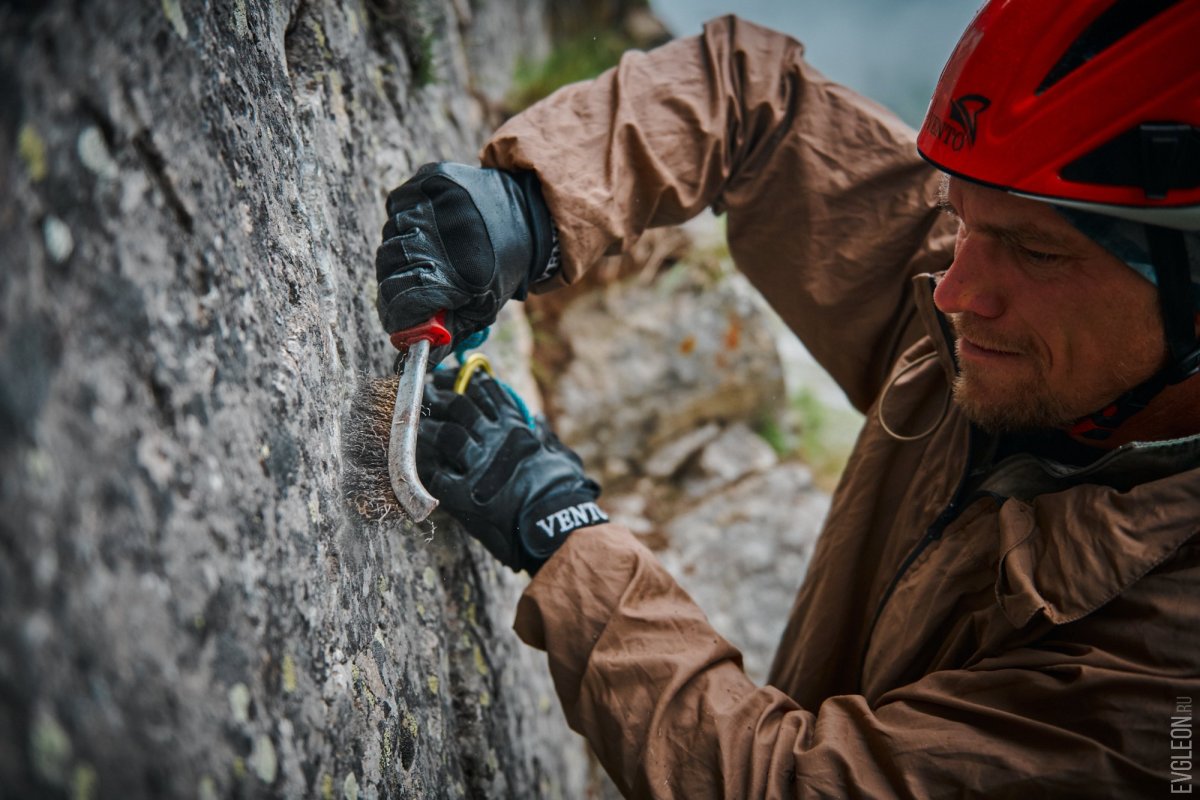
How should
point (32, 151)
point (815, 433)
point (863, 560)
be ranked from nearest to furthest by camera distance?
point (32, 151) < point (863, 560) < point (815, 433)

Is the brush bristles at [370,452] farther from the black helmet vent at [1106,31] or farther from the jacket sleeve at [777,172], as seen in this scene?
the black helmet vent at [1106,31]

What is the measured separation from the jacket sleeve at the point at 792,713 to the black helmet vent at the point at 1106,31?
1.03 m

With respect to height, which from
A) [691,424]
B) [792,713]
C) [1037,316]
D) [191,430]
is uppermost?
[191,430]

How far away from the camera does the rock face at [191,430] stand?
2.79 feet

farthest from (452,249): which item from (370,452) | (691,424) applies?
(691,424)

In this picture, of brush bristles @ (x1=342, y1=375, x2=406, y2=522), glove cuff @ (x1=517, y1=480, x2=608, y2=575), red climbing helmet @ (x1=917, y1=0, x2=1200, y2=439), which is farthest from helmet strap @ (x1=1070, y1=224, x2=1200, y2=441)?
brush bristles @ (x1=342, y1=375, x2=406, y2=522)

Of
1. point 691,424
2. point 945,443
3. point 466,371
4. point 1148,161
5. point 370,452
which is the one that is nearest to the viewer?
point 1148,161

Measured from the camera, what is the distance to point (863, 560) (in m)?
2.30

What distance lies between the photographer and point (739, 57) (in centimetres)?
244

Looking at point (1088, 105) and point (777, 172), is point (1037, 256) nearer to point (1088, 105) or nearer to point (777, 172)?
point (1088, 105)

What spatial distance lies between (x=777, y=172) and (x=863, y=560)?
122cm

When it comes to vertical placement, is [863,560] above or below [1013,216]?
below

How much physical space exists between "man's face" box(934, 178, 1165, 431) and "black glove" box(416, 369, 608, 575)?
3.33 ft

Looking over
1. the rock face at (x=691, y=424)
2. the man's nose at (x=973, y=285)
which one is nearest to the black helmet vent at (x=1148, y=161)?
the man's nose at (x=973, y=285)
